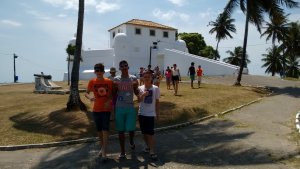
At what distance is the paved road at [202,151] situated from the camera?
268 inches

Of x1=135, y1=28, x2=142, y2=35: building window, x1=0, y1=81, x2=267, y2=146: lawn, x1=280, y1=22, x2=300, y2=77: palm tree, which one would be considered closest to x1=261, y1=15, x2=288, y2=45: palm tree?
x1=280, y1=22, x2=300, y2=77: palm tree

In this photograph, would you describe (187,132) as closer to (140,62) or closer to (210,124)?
(210,124)

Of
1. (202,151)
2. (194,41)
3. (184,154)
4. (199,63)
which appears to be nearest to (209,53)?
(194,41)

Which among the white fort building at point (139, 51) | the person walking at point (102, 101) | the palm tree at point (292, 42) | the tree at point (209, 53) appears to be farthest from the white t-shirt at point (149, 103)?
the tree at point (209, 53)

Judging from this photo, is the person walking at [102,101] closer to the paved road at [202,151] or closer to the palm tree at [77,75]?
the paved road at [202,151]

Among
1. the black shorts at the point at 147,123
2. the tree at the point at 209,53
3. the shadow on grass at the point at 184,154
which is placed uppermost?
the tree at the point at 209,53

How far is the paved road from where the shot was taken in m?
6.80

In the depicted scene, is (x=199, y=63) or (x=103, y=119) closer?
(x=103, y=119)

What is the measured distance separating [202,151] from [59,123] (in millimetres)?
4902

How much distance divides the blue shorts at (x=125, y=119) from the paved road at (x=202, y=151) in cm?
65

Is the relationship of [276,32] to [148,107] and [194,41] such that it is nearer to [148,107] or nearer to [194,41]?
[194,41]

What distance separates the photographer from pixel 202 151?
7664mm

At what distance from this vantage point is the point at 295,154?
24.2 feet

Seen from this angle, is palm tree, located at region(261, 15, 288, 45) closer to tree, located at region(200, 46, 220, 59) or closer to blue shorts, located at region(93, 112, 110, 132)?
tree, located at region(200, 46, 220, 59)
